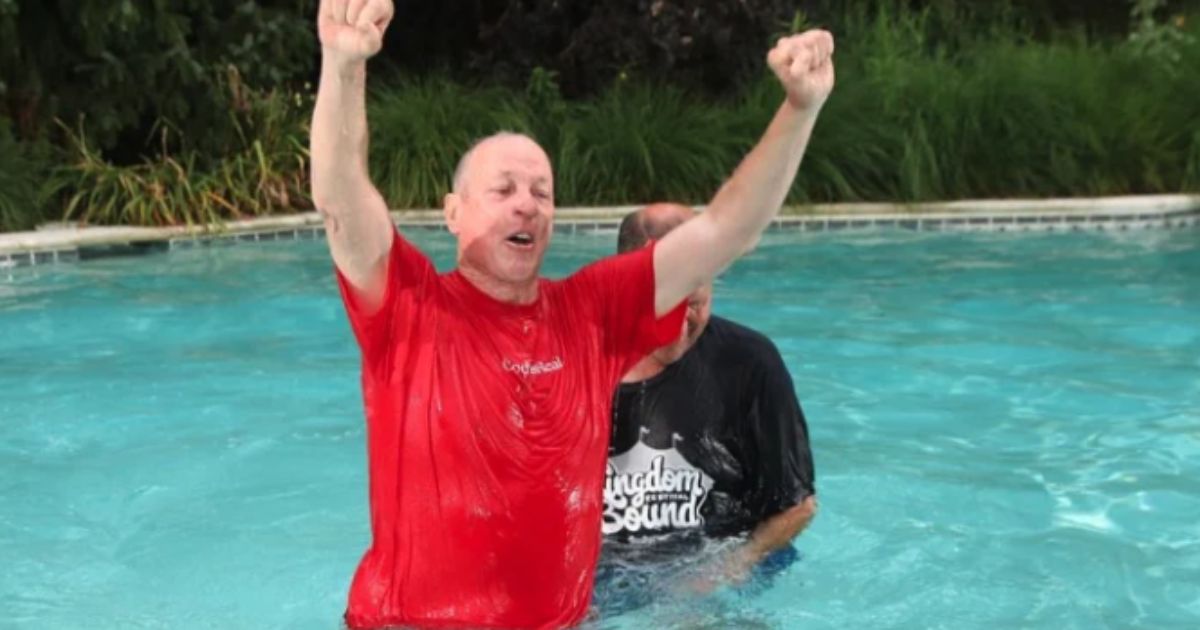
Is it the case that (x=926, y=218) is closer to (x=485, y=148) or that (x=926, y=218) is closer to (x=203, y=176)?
(x=203, y=176)

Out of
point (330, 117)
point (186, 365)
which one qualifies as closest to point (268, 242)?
point (186, 365)

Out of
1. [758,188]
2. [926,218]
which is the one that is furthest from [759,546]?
[926,218]

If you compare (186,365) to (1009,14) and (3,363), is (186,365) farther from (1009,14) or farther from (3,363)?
(1009,14)

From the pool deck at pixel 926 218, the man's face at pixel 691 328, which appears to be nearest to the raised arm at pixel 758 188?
the man's face at pixel 691 328

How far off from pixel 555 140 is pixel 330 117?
10699 mm

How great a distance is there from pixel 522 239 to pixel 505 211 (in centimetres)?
6

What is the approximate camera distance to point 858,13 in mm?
15602

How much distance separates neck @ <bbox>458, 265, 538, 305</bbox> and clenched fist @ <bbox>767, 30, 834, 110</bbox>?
584 mm

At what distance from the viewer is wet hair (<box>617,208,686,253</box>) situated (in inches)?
154

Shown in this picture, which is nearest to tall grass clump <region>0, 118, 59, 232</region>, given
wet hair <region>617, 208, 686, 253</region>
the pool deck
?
the pool deck

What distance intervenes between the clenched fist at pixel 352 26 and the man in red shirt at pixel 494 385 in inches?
14.0

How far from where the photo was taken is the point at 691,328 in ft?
13.5

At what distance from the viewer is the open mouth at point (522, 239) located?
10.1 ft

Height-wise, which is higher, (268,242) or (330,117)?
(330,117)
